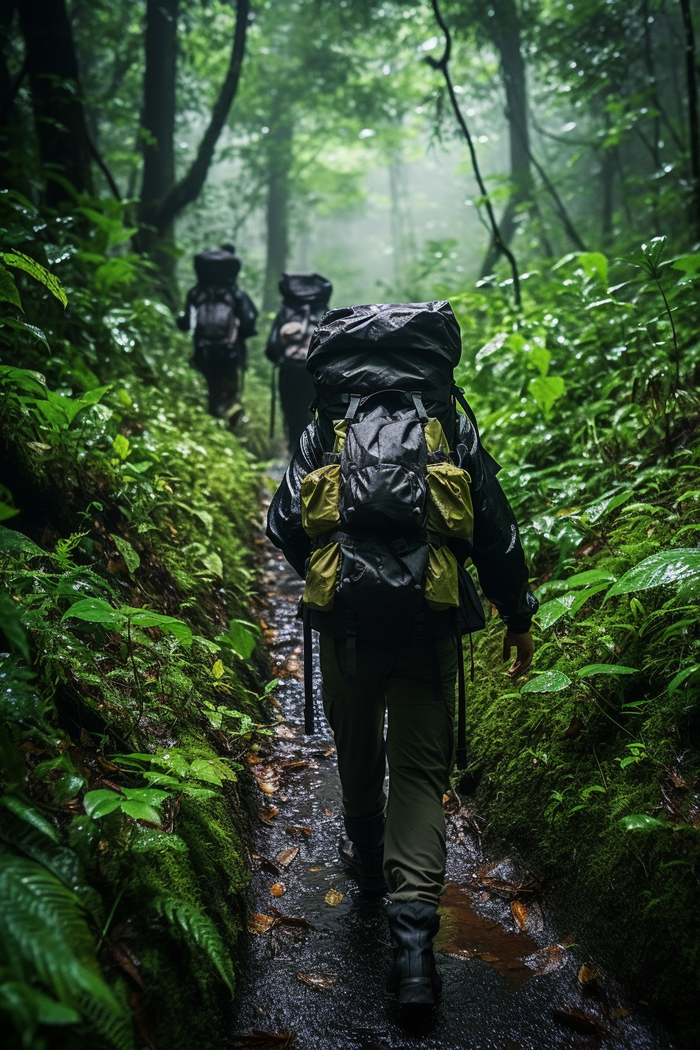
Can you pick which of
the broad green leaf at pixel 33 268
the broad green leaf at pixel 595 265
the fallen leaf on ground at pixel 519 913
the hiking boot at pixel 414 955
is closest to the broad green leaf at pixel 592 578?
the fallen leaf on ground at pixel 519 913

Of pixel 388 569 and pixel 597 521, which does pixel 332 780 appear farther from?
pixel 597 521

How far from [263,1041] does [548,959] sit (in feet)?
3.48

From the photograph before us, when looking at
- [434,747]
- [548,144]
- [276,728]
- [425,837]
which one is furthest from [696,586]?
[548,144]

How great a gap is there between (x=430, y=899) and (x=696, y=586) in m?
1.56

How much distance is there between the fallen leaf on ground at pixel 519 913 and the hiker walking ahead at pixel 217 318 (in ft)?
24.9

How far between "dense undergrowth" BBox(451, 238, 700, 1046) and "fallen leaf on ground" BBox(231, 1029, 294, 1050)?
114 centimetres

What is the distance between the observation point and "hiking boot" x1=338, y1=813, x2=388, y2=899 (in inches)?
113

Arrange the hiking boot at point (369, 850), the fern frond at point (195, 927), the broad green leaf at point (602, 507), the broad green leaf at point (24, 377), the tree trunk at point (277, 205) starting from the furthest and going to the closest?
the tree trunk at point (277, 205) → the broad green leaf at point (602, 507) → the broad green leaf at point (24, 377) → the hiking boot at point (369, 850) → the fern frond at point (195, 927)

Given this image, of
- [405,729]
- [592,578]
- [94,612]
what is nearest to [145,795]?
[94,612]

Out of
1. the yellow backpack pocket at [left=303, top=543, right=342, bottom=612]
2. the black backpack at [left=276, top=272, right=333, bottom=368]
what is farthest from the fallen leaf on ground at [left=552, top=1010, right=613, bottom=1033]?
the black backpack at [left=276, top=272, right=333, bottom=368]

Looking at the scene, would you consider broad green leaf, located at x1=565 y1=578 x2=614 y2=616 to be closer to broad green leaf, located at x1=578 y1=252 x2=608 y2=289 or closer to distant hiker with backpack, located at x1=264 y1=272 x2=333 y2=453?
broad green leaf, located at x1=578 y1=252 x2=608 y2=289

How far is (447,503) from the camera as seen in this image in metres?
2.43

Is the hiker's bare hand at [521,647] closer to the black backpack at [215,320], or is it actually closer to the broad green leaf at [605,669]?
the broad green leaf at [605,669]

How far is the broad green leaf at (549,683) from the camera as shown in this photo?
9.02ft
